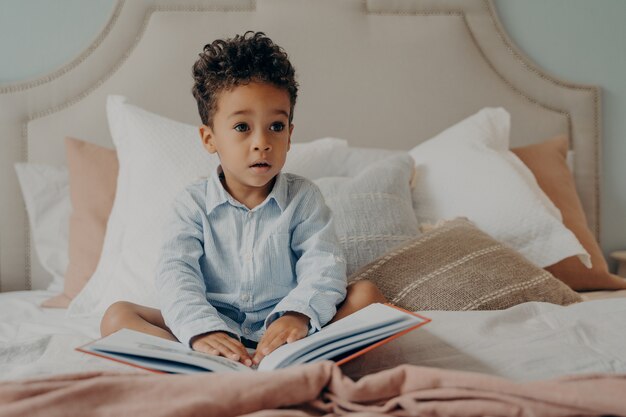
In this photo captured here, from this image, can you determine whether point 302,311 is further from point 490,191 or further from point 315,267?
point 490,191

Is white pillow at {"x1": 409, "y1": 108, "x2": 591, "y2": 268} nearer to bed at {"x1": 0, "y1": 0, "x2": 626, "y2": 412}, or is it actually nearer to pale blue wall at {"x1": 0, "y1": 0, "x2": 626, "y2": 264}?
bed at {"x1": 0, "y1": 0, "x2": 626, "y2": 412}

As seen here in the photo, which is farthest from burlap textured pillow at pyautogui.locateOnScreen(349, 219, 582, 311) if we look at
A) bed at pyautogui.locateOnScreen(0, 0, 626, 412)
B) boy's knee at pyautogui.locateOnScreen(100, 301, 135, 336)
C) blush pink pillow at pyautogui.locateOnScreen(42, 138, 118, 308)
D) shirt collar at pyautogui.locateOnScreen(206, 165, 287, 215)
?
blush pink pillow at pyautogui.locateOnScreen(42, 138, 118, 308)

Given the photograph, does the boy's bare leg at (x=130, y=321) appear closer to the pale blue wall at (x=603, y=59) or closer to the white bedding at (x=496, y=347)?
the white bedding at (x=496, y=347)

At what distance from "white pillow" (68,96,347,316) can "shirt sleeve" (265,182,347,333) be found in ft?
1.41

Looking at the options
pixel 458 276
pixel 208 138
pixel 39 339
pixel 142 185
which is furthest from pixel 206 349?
pixel 142 185

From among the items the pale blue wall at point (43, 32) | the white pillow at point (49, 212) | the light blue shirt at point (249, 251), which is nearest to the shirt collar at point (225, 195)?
the light blue shirt at point (249, 251)

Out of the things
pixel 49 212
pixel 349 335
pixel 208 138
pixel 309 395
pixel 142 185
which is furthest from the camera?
pixel 49 212

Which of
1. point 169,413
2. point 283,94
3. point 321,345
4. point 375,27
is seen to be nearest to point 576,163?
point 375,27

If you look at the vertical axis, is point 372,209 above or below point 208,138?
below

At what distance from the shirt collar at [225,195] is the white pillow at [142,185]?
35 centimetres

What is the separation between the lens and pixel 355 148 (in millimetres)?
2000

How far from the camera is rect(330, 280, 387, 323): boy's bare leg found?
1234 mm

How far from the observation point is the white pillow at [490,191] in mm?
1791

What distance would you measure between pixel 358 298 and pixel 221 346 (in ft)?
0.96
